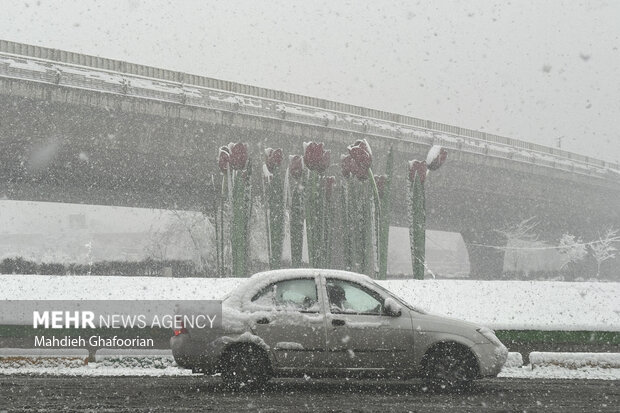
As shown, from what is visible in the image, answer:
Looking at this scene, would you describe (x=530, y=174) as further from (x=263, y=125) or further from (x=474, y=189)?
(x=263, y=125)

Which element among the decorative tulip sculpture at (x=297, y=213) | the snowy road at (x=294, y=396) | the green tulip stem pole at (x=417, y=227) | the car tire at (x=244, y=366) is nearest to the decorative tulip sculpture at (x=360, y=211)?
the green tulip stem pole at (x=417, y=227)

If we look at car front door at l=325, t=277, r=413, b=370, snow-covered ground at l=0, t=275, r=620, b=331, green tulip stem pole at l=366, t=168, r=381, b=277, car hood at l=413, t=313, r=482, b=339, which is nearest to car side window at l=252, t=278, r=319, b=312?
car front door at l=325, t=277, r=413, b=370

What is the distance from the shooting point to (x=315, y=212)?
22438 mm

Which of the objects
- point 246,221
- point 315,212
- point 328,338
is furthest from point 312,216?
point 328,338

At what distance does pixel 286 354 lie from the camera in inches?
362

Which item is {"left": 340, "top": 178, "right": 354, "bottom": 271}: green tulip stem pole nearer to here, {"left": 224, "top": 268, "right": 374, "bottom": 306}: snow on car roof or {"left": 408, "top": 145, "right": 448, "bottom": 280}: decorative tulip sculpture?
{"left": 408, "top": 145, "right": 448, "bottom": 280}: decorative tulip sculpture

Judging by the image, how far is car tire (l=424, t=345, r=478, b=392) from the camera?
9453 mm

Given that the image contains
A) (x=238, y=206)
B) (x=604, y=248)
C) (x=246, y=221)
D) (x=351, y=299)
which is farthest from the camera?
(x=604, y=248)

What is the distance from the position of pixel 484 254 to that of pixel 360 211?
3884cm

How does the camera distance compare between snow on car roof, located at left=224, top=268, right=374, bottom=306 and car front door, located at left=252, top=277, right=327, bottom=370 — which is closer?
car front door, located at left=252, top=277, right=327, bottom=370

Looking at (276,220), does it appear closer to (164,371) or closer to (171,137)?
(171,137)

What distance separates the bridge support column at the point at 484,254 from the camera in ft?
196

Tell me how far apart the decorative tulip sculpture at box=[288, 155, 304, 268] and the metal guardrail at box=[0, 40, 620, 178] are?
10554mm

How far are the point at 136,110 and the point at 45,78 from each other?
3941 millimetres
